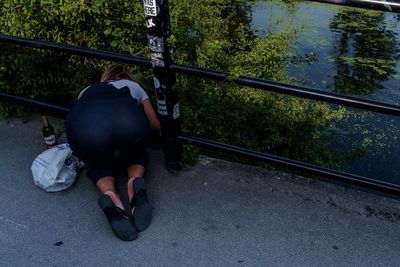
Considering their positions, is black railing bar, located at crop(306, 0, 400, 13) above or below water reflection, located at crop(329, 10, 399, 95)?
above

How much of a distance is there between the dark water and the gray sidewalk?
277cm

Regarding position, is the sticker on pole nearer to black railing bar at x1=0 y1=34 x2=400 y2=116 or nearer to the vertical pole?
the vertical pole

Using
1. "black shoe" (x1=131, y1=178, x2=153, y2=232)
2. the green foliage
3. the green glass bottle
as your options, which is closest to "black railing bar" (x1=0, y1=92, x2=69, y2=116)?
the green glass bottle

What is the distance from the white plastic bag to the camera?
2566mm

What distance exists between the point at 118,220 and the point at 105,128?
20.9 inches

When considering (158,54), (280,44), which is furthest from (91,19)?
(280,44)

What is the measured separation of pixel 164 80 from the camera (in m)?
2.46

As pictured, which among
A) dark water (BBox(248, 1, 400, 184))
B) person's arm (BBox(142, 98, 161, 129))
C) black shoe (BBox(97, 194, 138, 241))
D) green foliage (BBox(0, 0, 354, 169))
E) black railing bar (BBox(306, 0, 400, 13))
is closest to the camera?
black railing bar (BBox(306, 0, 400, 13))

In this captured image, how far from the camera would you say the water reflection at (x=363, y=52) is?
6586 millimetres

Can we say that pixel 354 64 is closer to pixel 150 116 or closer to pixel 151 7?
pixel 150 116

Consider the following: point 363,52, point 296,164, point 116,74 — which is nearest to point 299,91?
point 296,164

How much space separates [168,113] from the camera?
2.55 metres

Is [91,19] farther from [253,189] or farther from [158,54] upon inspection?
[253,189]

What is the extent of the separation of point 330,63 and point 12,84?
527cm
